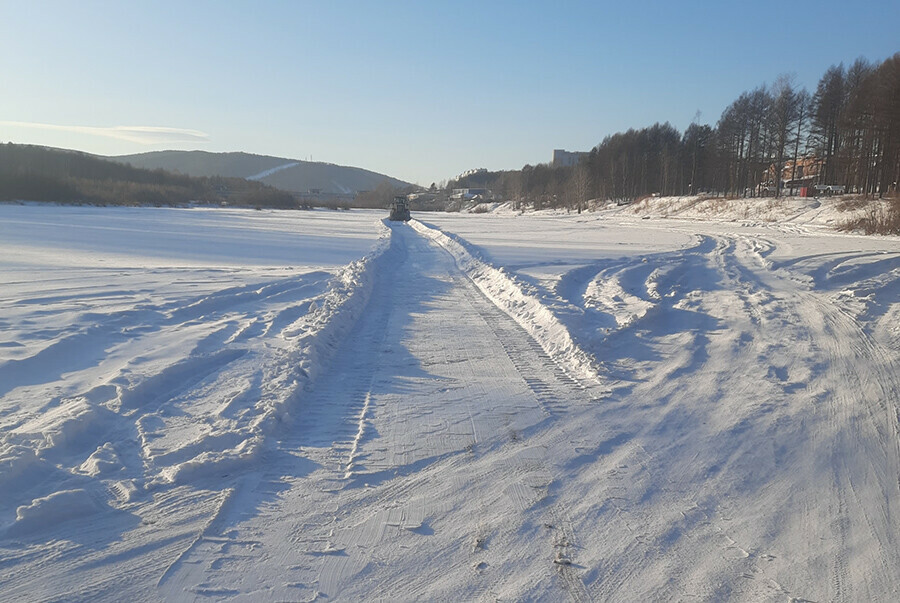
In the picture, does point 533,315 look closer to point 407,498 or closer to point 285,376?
point 285,376

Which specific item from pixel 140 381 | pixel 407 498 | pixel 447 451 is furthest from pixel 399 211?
pixel 407 498

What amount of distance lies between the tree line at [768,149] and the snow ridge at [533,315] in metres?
27.5

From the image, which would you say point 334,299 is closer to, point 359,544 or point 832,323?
point 359,544

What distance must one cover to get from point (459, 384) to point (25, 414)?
4112mm

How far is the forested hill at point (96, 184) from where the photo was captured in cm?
6806

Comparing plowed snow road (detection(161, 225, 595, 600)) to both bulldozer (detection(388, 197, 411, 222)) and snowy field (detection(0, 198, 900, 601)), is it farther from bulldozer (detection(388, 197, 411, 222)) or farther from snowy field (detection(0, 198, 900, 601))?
bulldozer (detection(388, 197, 411, 222))

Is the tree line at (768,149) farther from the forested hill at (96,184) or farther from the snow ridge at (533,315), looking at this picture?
the forested hill at (96,184)

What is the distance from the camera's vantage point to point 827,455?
480 centimetres

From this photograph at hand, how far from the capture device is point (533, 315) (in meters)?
10.2

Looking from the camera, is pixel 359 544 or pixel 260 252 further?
pixel 260 252

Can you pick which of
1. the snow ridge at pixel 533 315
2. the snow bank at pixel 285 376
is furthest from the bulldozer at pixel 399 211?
the snow bank at pixel 285 376

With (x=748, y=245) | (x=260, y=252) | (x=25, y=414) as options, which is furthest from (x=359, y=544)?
(x=748, y=245)

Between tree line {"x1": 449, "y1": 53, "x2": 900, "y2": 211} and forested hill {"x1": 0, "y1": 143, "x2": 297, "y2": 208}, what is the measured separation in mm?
57235

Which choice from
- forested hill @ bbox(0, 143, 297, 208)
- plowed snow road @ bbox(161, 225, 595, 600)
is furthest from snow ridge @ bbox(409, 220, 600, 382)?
forested hill @ bbox(0, 143, 297, 208)
